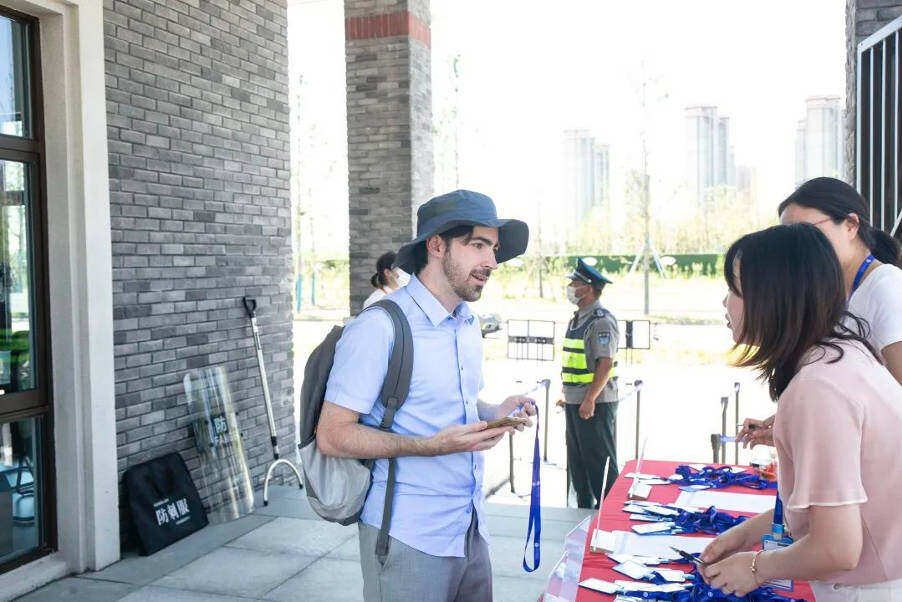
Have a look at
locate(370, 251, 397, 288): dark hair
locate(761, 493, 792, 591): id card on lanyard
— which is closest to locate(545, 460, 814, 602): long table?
locate(761, 493, 792, 591): id card on lanyard

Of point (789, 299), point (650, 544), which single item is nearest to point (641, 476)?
point (650, 544)

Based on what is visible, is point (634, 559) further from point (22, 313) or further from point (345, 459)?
point (22, 313)

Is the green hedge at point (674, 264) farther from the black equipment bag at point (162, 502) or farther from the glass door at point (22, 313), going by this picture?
the glass door at point (22, 313)

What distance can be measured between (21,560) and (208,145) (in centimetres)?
288

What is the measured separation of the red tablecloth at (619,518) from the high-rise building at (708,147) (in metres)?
59.3

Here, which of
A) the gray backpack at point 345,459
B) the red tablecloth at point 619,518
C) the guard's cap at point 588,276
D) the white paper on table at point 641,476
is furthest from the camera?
the guard's cap at point 588,276

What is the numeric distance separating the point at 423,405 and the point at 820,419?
3.77 feet

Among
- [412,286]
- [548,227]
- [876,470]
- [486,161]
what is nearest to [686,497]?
[412,286]

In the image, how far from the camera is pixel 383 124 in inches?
339

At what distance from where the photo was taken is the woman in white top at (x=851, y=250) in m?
2.78

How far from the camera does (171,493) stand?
5.23 metres

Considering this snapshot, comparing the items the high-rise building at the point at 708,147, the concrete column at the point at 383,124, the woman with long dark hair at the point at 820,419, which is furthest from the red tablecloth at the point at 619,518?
the high-rise building at the point at 708,147

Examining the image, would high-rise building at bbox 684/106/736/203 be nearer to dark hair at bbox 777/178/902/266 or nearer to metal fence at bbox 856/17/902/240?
metal fence at bbox 856/17/902/240

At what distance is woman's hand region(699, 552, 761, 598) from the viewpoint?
5.74ft
